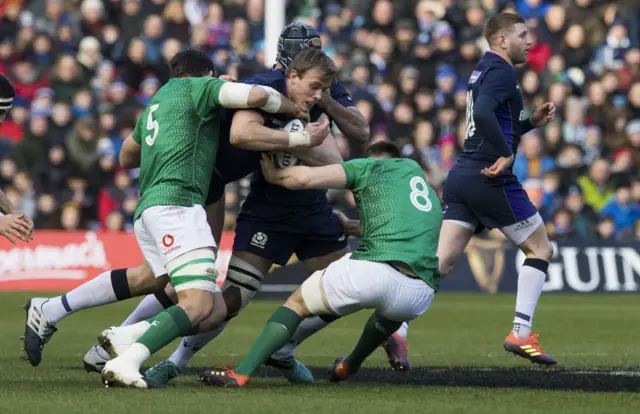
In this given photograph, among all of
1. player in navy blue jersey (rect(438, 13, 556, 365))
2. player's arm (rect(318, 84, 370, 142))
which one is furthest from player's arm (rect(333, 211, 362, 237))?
player in navy blue jersey (rect(438, 13, 556, 365))

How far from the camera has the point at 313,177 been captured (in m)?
7.91

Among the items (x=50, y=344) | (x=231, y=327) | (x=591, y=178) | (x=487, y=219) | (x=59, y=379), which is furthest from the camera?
(x=591, y=178)

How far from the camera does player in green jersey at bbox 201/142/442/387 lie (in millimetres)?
7785

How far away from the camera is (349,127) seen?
8.81 m

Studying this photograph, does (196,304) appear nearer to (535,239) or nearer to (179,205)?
(179,205)

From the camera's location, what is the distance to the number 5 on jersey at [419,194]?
8.09 meters

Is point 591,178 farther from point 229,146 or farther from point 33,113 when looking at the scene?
point 229,146

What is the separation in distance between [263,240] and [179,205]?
3.55 feet

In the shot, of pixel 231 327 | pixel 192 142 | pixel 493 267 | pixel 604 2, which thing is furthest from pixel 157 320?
pixel 604 2

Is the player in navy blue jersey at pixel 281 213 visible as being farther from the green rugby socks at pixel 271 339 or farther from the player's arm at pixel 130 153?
the green rugby socks at pixel 271 339

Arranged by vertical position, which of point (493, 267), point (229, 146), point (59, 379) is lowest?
point (493, 267)

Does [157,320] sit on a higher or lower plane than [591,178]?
higher

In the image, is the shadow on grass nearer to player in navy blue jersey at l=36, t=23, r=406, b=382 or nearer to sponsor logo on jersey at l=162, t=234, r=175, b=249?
player in navy blue jersey at l=36, t=23, r=406, b=382

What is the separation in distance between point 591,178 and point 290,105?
11.8m
